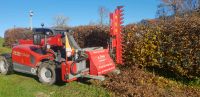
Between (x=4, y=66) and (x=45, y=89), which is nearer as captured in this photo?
(x=45, y=89)

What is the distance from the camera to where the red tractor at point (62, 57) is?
31.0ft

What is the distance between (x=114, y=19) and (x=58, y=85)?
128 inches

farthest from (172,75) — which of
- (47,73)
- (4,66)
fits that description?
(4,66)

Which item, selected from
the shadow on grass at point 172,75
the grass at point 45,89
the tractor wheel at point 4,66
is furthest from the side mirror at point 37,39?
the shadow on grass at point 172,75

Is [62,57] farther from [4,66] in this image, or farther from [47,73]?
[4,66]

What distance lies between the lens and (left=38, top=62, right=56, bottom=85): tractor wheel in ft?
31.9

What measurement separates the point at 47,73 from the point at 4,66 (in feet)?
9.70

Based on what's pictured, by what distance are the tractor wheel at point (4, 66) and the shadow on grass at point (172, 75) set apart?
559 cm

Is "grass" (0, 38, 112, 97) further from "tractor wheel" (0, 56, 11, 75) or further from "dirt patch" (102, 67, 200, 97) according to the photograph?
"tractor wheel" (0, 56, 11, 75)

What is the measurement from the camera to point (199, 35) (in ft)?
31.0

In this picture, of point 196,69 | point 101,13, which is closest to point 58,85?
point 196,69

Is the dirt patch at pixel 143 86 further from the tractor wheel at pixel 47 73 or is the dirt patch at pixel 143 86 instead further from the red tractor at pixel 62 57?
the tractor wheel at pixel 47 73

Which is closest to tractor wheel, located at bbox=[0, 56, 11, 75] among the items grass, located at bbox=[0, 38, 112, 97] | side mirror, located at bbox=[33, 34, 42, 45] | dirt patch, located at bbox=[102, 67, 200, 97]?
grass, located at bbox=[0, 38, 112, 97]

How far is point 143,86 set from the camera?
342 inches
